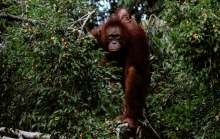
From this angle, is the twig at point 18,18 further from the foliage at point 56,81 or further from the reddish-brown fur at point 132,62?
the reddish-brown fur at point 132,62

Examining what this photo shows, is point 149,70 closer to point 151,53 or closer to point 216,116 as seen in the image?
point 151,53

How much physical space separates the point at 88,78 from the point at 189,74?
89cm

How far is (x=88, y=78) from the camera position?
4.55 m

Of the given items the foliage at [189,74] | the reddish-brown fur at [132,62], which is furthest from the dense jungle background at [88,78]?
the reddish-brown fur at [132,62]

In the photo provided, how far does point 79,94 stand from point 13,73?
838 mm

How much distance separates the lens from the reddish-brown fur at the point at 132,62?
5.66 meters

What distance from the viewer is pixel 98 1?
880 centimetres

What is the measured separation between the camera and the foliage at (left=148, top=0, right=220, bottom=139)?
4.55m

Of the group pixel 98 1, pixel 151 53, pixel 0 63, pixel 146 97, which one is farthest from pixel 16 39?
pixel 98 1

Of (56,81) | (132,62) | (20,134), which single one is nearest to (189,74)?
(132,62)

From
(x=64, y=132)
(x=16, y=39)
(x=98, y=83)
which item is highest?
(x=16, y=39)

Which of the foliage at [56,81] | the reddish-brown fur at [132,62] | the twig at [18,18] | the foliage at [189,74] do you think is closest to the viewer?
the foliage at [56,81]

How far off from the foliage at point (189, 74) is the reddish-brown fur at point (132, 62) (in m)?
0.15

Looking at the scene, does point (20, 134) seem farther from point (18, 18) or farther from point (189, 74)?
point (189, 74)
